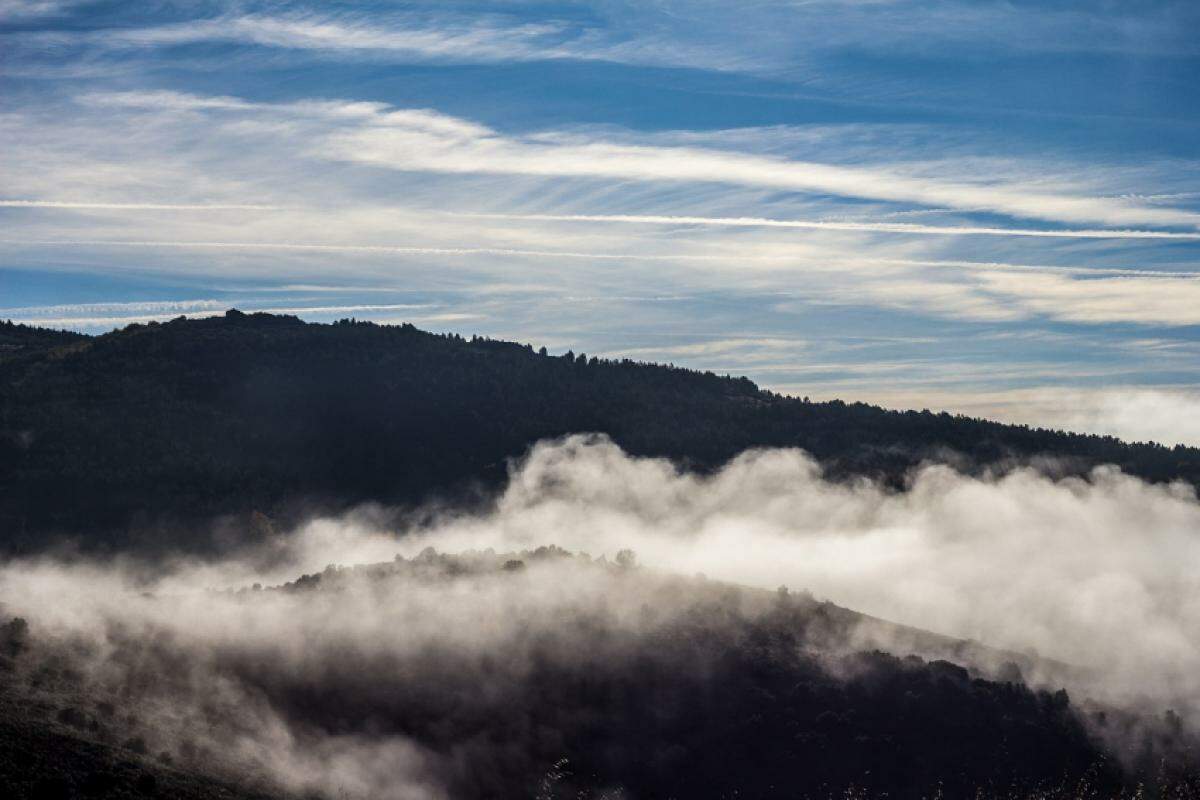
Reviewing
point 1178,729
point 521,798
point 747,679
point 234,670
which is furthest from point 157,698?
point 1178,729

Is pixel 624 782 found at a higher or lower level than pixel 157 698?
lower

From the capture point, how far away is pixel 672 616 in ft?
374

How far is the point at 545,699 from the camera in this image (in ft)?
328

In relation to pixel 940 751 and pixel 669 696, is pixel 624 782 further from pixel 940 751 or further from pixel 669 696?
pixel 940 751

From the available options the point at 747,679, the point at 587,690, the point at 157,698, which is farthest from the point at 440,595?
the point at 157,698

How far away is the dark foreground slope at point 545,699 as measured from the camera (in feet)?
264

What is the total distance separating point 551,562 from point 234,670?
1621 inches

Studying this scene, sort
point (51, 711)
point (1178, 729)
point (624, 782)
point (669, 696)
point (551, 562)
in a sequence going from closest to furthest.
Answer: point (51, 711)
point (624, 782)
point (669, 696)
point (1178, 729)
point (551, 562)

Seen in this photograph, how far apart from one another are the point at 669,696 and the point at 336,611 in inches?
1269

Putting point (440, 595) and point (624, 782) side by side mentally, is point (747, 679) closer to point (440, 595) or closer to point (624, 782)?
point (624, 782)

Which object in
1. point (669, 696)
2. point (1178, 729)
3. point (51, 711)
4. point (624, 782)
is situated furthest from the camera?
point (1178, 729)

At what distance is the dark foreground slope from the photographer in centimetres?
8038

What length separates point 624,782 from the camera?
9112 centimetres

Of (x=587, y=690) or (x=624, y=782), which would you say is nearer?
(x=624, y=782)
